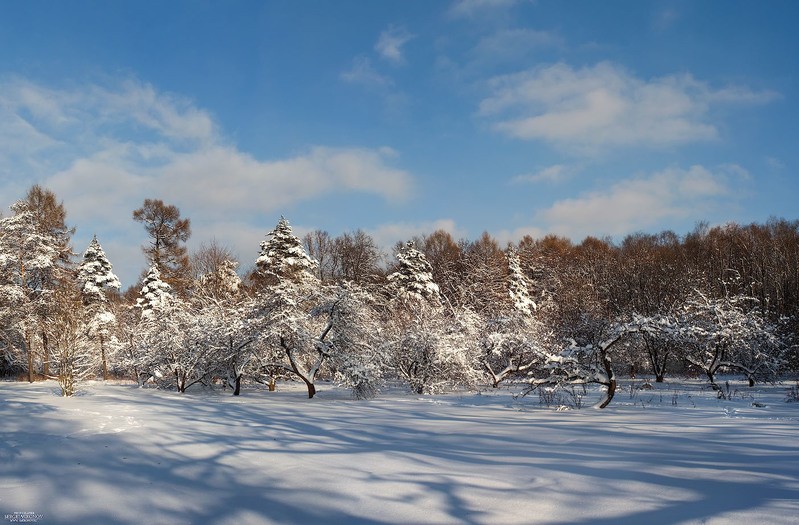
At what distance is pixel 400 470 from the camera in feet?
19.0

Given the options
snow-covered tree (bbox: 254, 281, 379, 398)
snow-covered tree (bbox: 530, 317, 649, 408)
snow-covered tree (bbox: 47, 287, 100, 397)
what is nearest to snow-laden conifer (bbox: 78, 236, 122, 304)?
snow-covered tree (bbox: 47, 287, 100, 397)

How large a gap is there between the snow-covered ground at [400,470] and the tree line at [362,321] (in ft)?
16.0

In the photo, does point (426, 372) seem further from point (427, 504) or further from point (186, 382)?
point (427, 504)

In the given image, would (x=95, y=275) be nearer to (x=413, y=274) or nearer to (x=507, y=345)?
(x=413, y=274)

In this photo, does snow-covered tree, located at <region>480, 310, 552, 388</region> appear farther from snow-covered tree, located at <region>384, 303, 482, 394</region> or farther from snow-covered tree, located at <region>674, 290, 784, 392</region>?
snow-covered tree, located at <region>674, 290, 784, 392</region>

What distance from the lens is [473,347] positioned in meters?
21.1

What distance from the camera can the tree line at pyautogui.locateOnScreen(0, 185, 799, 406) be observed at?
17406 millimetres

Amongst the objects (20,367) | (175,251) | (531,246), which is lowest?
(20,367)

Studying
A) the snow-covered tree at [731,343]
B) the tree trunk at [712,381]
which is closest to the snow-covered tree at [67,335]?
the tree trunk at [712,381]

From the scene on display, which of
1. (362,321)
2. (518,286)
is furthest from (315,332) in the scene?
(518,286)

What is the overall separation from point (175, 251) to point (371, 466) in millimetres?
35582

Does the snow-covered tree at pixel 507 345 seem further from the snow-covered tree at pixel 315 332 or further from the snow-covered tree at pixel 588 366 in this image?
the snow-covered tree at pixel 588 366

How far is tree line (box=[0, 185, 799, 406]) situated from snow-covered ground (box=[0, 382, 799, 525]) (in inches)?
192

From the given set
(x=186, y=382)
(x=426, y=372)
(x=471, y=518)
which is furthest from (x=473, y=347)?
(x=471, y=518)
